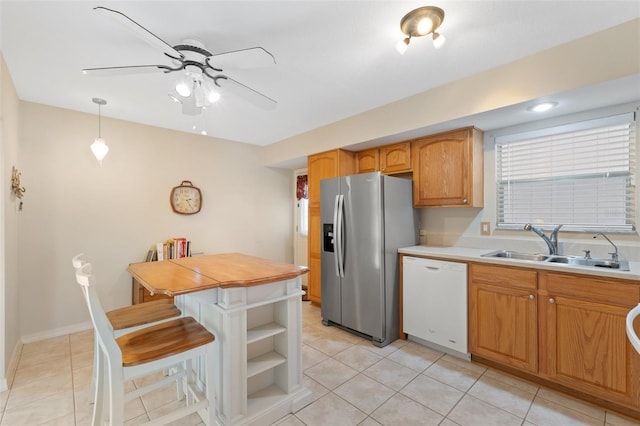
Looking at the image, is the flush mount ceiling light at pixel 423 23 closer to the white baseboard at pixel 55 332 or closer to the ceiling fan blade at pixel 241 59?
the ceiling fan blade at pixel 241 59

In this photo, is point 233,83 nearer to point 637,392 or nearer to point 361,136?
point 361,136

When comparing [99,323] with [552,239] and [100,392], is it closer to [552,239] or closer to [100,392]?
Result: [100,392]

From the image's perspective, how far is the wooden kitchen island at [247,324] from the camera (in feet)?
5.32

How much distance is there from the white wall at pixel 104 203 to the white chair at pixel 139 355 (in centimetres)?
205

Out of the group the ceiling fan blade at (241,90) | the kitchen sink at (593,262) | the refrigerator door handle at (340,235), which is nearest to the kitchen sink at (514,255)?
the kitchen sink at (593,262)

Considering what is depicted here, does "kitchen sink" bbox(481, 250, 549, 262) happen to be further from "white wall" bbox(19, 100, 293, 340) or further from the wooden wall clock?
the wooden wall clock

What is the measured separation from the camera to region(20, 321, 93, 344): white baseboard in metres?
2.85

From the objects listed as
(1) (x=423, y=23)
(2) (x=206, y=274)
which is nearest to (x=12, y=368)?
(2) (x=206, y=274)

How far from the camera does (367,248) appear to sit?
9.37ft

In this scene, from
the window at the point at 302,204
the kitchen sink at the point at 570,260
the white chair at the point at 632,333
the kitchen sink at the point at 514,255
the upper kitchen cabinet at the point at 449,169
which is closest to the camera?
the white chair at the point at 632,333

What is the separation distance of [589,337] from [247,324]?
7.48ft

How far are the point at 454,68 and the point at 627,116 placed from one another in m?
1.35

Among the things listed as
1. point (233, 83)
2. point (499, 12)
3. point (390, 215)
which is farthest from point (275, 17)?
point (390, 215)

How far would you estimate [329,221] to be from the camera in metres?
3.28
